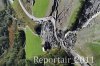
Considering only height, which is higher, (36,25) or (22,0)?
(22,0)

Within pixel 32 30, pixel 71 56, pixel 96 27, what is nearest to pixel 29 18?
pixel 32 30

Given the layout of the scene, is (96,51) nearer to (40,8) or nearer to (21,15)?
(40,8)

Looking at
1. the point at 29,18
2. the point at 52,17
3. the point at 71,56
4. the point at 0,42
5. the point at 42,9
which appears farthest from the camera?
the point at 0,42

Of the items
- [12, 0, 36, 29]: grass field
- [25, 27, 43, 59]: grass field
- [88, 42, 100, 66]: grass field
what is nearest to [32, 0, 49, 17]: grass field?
[12, 0, 36, 29]: grass field

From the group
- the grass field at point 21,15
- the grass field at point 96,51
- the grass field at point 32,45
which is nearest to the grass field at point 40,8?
the grass field at point 21,15

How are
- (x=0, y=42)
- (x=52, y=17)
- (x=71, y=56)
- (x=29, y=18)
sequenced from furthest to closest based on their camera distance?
(x=0, y=42), (x=29, y=18), (x=52, y=17), (x=71, y=56)

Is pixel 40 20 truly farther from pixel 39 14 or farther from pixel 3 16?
pixel 3 16
